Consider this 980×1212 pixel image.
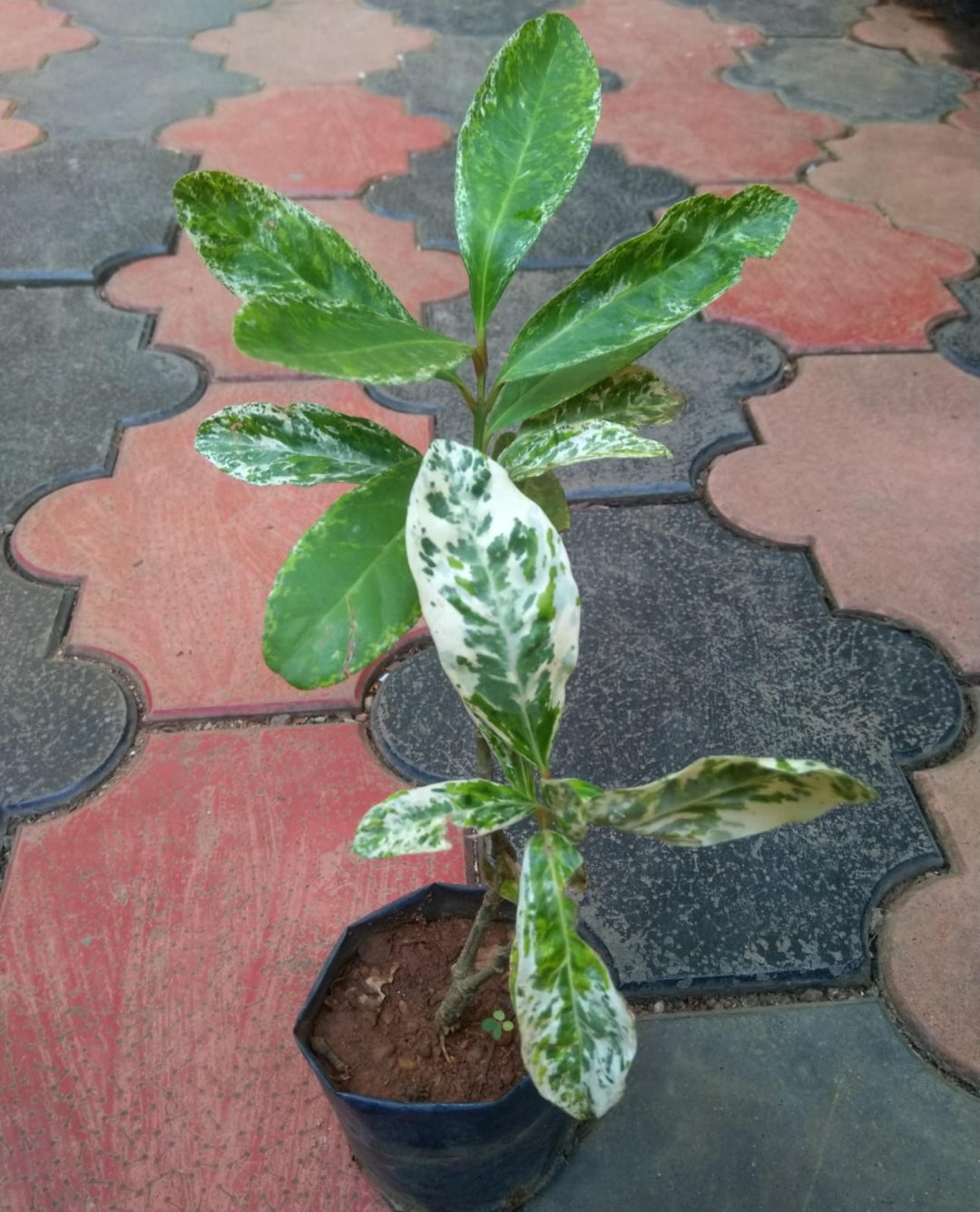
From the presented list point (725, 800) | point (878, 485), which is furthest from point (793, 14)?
point (725, 800)

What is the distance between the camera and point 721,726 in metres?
1.13

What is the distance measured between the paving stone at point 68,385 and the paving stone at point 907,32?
207 centimetres

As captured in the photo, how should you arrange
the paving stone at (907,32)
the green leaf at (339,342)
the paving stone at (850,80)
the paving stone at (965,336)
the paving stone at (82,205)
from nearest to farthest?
the green leaf at (339,342) → the paving stone at (965,336) → the paving stone at (82,205) → the paving stone at (850,80) → the paving stone at (907,32)

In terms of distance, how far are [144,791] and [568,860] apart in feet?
2.16

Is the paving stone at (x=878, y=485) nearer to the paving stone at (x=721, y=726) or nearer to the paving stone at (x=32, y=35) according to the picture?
the paving stone at (x=721, y=726)

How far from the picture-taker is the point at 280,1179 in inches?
32.5

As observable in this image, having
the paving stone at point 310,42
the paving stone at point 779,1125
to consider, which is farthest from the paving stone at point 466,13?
the paving stone at point 779,1125

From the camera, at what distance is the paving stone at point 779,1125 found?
819 mm

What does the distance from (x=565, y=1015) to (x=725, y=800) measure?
126mm

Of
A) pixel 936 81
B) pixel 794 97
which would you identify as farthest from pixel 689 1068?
pixel 936 81

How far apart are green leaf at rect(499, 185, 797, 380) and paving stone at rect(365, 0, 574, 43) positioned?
8.14 ft

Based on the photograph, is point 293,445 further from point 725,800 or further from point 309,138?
point 309,138

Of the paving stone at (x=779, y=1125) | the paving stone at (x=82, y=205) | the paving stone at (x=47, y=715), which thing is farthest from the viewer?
the paving stone at (x=82, y=205)

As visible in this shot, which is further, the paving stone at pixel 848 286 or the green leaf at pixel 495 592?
the paving stone at pixel 848 286
